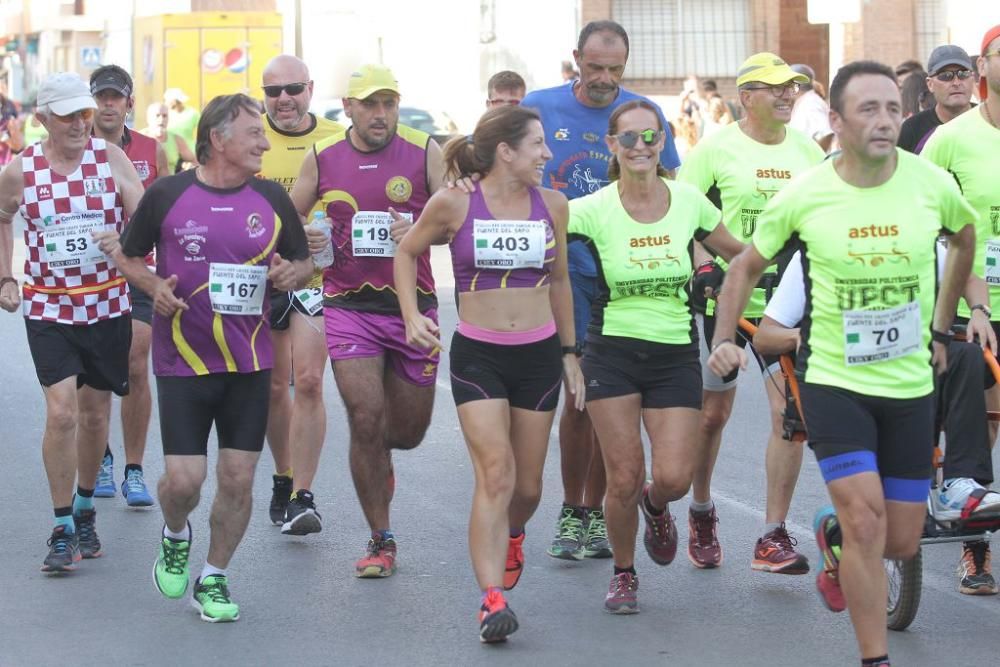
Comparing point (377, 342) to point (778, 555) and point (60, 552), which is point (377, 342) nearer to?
point (60, 552)

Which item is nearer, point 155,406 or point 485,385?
point 485,385

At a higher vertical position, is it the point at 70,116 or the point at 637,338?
the point at 70,116

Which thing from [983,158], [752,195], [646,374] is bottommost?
[646,374]

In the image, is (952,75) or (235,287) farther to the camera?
(952,75)

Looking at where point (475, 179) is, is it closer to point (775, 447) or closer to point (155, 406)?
point (775, 447)

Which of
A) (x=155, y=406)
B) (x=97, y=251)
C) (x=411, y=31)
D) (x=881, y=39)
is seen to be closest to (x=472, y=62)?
(x=411, y=31)

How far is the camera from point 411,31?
131ft

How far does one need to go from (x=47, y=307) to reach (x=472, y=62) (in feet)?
104

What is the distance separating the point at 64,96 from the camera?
7965 mm

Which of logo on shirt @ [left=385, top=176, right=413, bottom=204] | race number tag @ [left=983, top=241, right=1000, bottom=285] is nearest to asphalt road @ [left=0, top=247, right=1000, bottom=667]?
race number tag @ [left=983, top=241, right=1000, bottom=285]

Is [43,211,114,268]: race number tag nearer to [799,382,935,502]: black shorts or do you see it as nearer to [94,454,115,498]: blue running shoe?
[94,454,115,498]: blue running shoe

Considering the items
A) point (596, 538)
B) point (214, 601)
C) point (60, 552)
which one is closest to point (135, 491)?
point (60, 552)

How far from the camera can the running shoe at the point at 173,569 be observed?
23.5 ft

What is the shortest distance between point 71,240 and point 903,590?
12.6 ft
